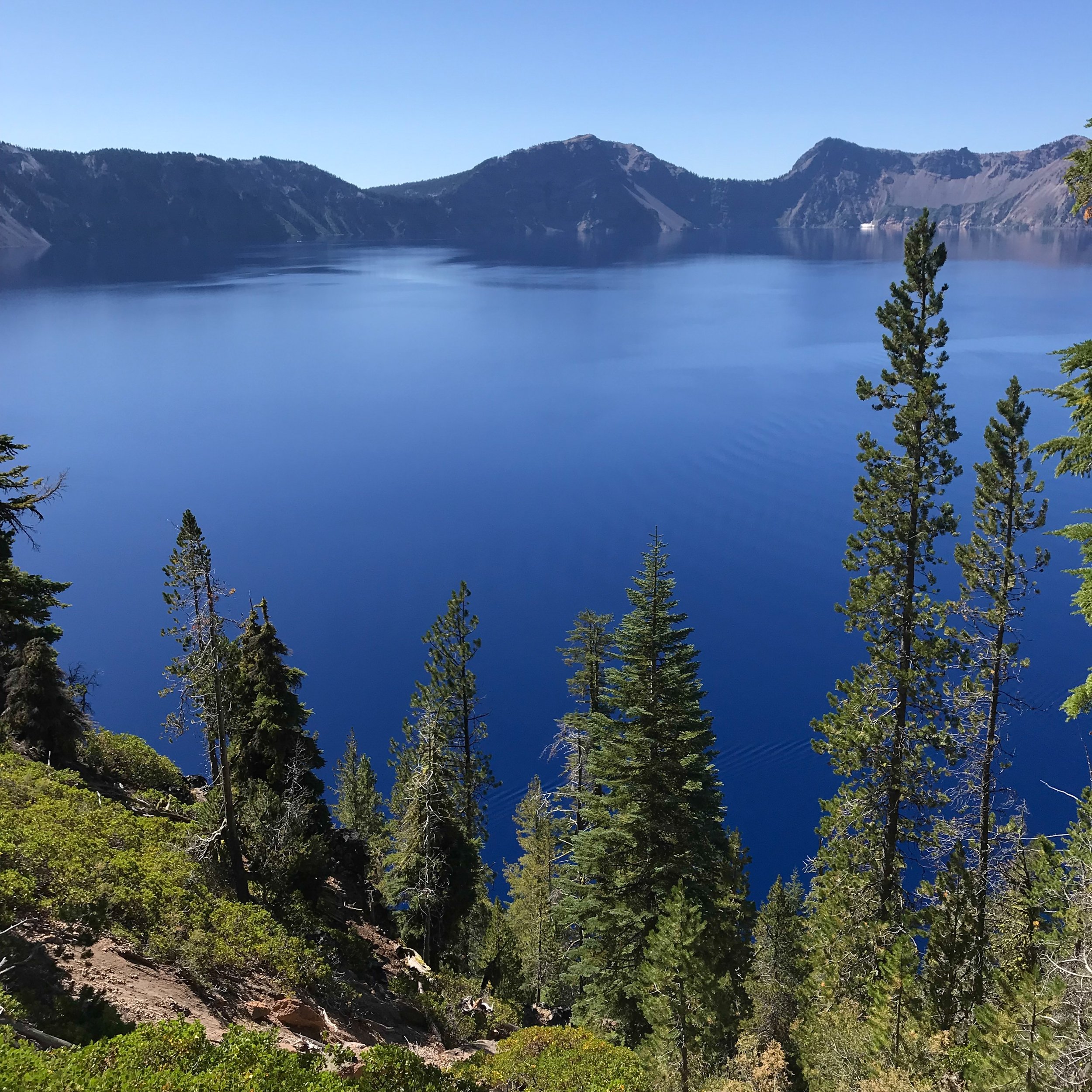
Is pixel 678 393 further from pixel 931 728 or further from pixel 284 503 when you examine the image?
pixel 931 728

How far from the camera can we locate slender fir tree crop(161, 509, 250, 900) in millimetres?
17812

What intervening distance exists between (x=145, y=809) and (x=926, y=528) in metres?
22.8

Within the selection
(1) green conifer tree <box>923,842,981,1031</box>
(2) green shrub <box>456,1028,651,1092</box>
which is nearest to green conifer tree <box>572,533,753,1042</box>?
(2) green shrub <box>456,1028,651,1092</box>

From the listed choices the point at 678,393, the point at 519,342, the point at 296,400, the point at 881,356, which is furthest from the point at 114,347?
the point at 881,356

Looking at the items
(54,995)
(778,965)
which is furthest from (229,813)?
(778,965)

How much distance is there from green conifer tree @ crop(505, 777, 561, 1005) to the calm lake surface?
964cm

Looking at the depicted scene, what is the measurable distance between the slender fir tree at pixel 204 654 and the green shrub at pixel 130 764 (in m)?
7.24

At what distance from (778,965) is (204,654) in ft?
86.6

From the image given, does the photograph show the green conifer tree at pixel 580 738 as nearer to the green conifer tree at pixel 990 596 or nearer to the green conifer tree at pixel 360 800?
the green conifer tree at pixel 990 596

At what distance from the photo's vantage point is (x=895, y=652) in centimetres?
1803

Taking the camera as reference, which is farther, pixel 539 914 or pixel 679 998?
pixel 539 914

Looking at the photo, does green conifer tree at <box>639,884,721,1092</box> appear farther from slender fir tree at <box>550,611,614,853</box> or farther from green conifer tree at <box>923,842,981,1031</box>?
slender fir tree at <box>550,611,614,853</box>

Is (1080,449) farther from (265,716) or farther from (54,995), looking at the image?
(265,716)

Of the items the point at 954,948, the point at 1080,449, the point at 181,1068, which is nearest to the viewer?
the point at 1080,449
